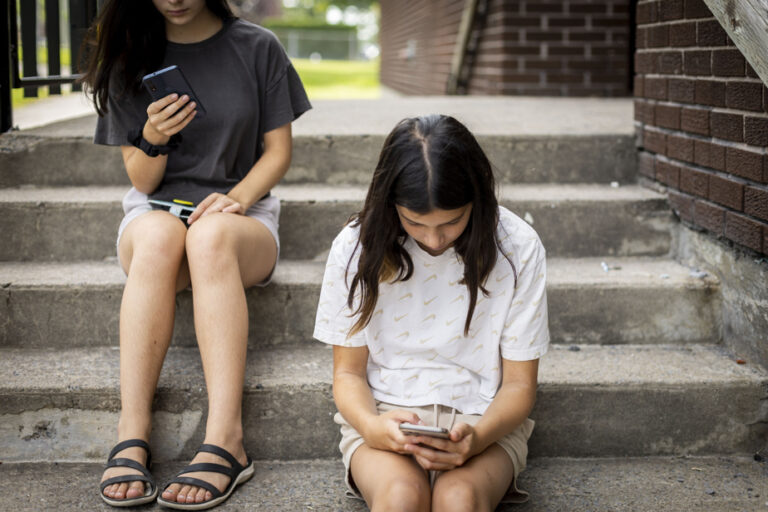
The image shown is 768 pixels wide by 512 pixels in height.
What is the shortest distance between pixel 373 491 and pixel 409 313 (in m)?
0.44

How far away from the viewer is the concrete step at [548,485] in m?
2.09

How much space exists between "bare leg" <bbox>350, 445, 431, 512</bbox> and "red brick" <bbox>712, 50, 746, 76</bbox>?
155 centimetres

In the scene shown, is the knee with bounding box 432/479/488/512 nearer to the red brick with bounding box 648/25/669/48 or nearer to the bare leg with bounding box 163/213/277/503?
the bare leg with bounding box 163/213/277/503

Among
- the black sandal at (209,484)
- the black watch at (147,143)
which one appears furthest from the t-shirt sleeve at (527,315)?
the black watch at (147,143)

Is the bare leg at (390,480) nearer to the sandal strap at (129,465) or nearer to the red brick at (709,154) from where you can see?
the sandal strap at (129,465)

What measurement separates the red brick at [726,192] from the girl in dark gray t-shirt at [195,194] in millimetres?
1375

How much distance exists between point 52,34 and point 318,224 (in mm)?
1799

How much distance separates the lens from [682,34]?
2777 millimetres

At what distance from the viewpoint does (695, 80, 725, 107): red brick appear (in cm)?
253

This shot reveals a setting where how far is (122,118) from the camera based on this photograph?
2.46 meters

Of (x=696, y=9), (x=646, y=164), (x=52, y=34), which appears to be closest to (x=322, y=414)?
(x=646, y=164)

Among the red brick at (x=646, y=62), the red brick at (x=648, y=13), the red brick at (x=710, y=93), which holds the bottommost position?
the red brick at (x=710, y=93)

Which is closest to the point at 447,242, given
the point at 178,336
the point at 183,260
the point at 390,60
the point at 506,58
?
the point at 183,260

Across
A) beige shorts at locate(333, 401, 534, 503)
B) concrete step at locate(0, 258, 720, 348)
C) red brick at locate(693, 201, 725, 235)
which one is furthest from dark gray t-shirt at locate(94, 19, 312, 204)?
red brick at locate(693, 201, 725, 235)
